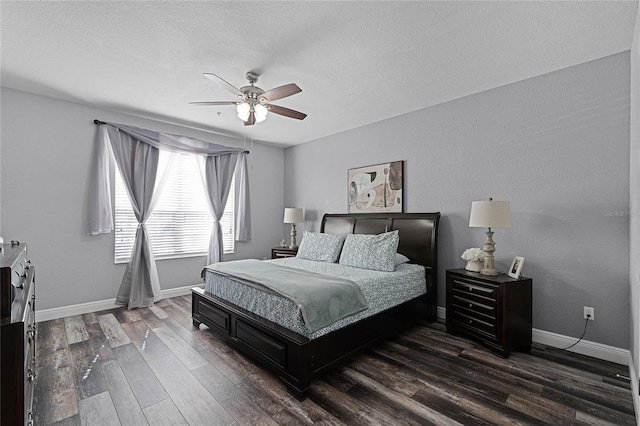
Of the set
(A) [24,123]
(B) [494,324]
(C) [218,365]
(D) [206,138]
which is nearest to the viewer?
(C) [218,365]

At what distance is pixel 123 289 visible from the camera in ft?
13.2

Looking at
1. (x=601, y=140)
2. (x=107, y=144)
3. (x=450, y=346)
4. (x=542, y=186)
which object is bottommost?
(x=450, y=346)

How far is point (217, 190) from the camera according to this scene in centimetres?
508

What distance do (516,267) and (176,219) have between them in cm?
465

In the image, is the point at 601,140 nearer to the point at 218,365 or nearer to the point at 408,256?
the point at 408,256

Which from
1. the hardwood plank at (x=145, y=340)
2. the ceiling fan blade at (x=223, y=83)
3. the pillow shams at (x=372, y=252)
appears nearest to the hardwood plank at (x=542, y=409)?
the pillow shams at (x=372, y=252)

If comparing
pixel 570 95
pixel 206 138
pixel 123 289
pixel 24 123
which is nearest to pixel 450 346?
pixel 570 95

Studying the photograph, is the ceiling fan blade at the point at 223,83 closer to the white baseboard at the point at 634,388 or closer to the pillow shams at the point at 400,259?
the pillow shams at the point at 400,259

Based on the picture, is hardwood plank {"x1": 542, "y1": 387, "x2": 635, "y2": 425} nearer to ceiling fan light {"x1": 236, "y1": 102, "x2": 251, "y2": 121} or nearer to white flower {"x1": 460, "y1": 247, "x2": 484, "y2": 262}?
white flower {"x1": 460, "y1": 247, "x2": 484, "y2": 262}

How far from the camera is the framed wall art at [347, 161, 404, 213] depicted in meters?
4.13

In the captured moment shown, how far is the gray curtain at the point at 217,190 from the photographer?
Result: 16.4 ft

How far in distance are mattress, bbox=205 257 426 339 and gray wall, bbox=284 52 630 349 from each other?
28.7 inches

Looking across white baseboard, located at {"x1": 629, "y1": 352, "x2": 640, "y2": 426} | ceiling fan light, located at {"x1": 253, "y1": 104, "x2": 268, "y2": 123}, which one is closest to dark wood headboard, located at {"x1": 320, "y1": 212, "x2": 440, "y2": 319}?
white baseboard, located at {"x1": 629, "y1": 352, "x2": 640, "y2": 426}

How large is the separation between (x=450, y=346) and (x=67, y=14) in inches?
167
